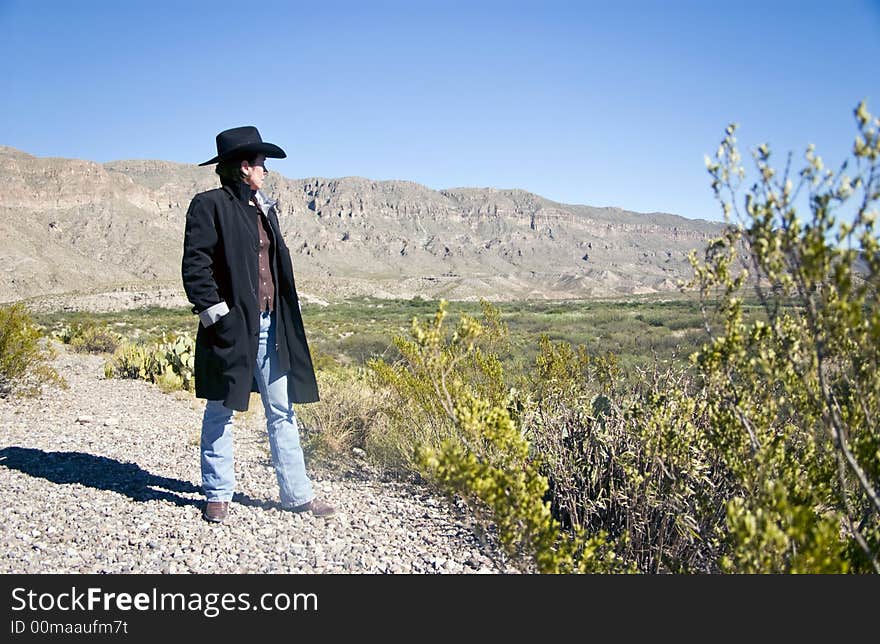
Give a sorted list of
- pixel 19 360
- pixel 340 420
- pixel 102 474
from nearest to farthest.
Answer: pixel 102 474
pixel 340 420
pixel 19 360

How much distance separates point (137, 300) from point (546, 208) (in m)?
126

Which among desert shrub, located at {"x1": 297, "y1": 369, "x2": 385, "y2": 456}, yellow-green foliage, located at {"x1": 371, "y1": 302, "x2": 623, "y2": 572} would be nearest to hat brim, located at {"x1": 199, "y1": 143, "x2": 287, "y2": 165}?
yellow-green foliage, located at {"x1": 371, "y1": 302, "x2": 623, "y2": 572}

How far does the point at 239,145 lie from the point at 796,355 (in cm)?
306

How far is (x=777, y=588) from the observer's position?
198cm

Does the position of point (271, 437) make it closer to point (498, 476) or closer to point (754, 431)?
point (498, 476)

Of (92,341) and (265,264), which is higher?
(265,264)

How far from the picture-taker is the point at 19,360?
24.5 ft

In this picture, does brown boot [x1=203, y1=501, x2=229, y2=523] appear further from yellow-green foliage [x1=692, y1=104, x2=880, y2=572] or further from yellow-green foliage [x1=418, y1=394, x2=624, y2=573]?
yellow-green foliage [x1=692, y1=104, x2=880, y2=572]

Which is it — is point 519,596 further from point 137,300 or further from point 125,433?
point 137,300

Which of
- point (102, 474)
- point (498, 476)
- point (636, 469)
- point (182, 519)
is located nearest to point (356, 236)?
point (102, 474)

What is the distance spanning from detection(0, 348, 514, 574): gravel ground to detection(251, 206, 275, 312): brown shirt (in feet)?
4.41

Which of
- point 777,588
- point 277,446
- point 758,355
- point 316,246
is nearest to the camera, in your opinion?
point 777,588

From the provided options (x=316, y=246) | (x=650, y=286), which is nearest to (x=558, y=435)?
(x=650, y=286)

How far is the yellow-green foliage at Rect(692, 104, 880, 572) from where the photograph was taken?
70.5 inches
